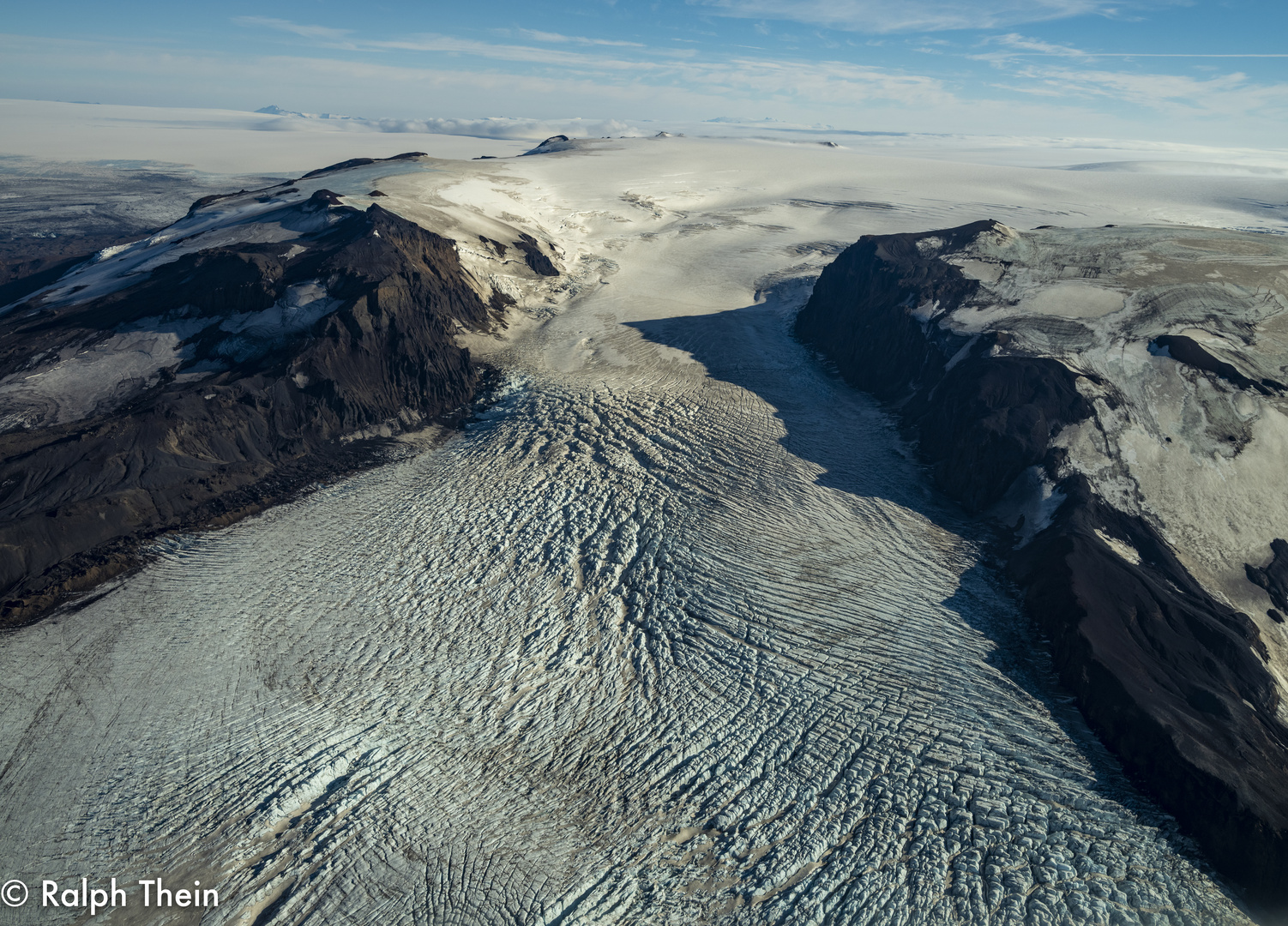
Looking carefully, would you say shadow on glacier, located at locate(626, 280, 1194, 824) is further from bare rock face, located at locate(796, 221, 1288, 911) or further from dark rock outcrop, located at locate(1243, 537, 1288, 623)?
dark rock outcrop, located at locate(1243, 537, 1288, 623)

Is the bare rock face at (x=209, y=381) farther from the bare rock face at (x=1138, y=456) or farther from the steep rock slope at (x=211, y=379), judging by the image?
the bare rock face at (x=1138, y=456)

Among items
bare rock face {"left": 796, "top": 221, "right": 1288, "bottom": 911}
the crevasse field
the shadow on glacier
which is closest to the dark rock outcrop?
bare rock face {"left": 796, "top": 221, "right": 1288, "bottom": 911}

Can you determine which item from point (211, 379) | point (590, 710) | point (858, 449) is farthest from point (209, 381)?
point (858, 449)

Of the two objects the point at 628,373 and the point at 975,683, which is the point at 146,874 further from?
the point at 628,373

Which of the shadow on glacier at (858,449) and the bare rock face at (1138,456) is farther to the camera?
the shadow on glacier at (858,449)

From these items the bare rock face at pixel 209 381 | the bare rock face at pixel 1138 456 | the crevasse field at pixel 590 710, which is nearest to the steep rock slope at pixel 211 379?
the bare rock face at pixel 209 381

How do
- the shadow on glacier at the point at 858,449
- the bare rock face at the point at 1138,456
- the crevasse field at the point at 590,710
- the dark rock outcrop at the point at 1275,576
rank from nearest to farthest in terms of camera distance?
1. the crevasse field at the point at 590,710
2. the bare rock face at the point at 1138,456
3. the shadow on glacier at the point at 858,449
4. the dark rock outcrop at the point at 1275,576

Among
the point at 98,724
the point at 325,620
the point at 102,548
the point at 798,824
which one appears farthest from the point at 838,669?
the point at 102,548
